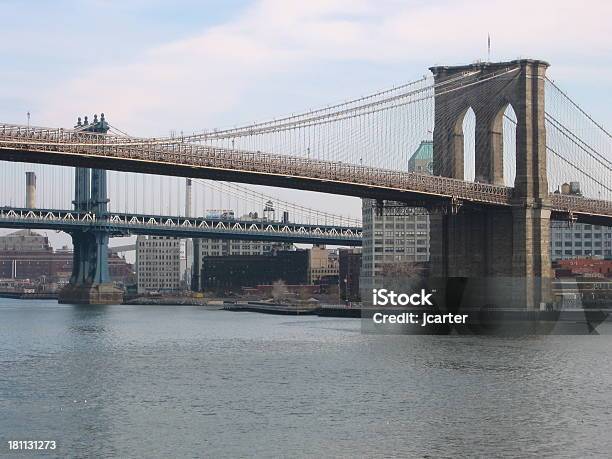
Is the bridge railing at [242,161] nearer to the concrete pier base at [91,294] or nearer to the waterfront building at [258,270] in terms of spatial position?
the concrete pier base at [91,294]

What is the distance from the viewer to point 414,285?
85.0 meters

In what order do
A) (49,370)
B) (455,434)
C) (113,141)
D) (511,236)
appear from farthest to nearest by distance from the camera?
(511,236)
(113,141)
(49,370)
(455,434)

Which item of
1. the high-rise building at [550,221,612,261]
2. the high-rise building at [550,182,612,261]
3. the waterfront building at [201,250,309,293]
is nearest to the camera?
the high-rise building at [550,182,612,261]

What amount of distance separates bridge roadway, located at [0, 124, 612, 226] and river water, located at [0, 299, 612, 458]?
8.08m

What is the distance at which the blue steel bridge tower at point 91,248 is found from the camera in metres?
137

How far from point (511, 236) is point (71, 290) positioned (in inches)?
3147

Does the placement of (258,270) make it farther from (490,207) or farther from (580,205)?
(490,207)

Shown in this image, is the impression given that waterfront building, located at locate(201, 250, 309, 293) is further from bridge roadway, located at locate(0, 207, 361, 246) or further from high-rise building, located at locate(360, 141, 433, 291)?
high-rise building, located at locate(360, 141, 433, 291)

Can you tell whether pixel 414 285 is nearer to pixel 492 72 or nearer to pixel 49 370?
pixel 492 72

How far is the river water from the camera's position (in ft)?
93.8

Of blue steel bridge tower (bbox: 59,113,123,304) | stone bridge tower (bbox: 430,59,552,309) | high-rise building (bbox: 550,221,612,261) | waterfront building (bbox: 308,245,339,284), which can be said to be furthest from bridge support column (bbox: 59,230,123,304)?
stone bridge tower (bbox: 430,59,552,309)

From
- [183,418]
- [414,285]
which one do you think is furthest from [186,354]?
[414,285]

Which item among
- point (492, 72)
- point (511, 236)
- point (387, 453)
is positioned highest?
point (492, 72)

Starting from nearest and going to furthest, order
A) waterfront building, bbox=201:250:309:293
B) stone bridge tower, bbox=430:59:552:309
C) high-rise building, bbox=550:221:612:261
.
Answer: stone bridge tower, bbox=430:59:552:309 → high-rise building, bbox=550:221:612:261 → waterfront building, bbox=201:250:309:293
